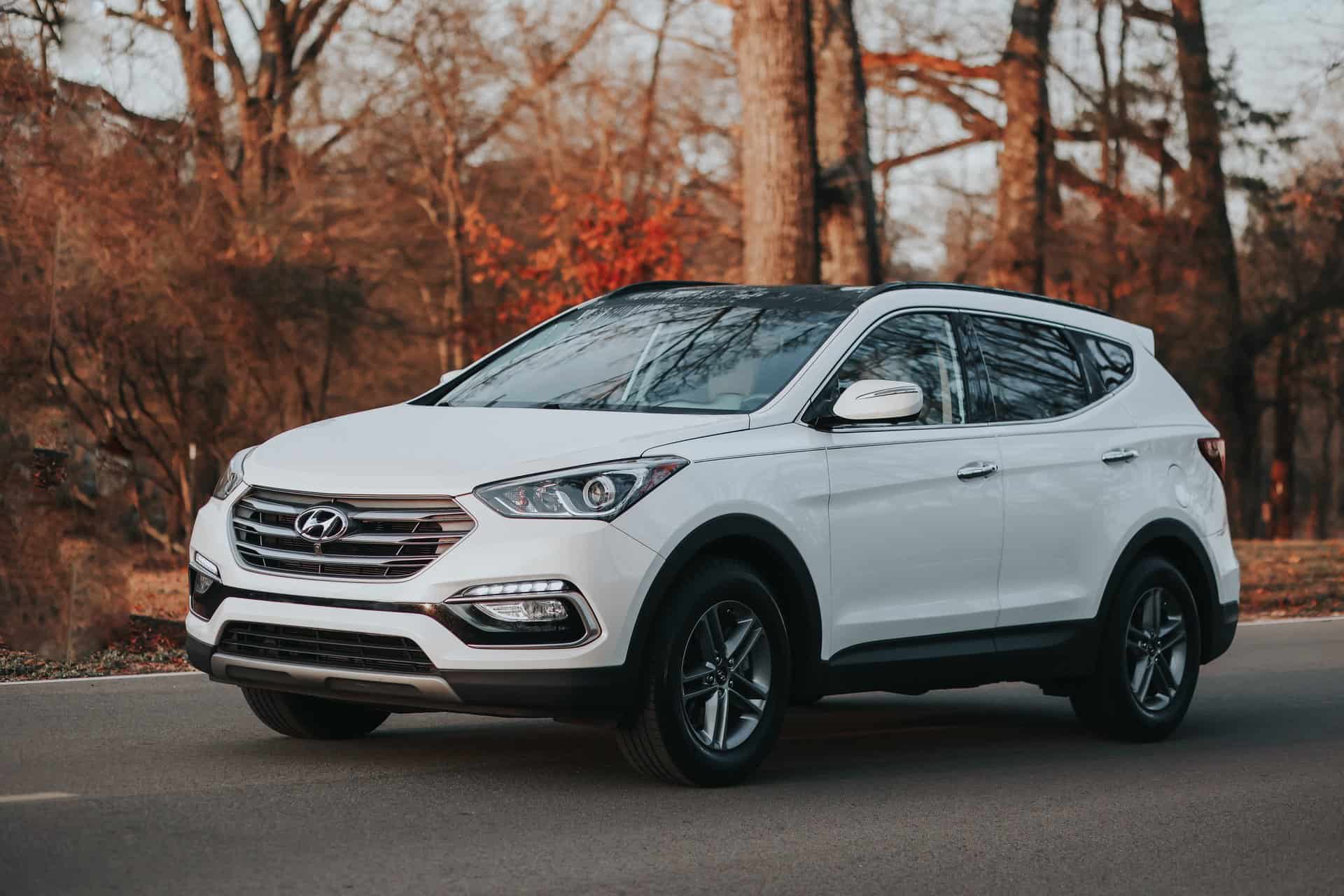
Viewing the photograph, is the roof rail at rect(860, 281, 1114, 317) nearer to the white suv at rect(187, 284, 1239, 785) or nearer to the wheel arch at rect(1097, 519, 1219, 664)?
the white suv at rect(187, 284, 1239, 785)

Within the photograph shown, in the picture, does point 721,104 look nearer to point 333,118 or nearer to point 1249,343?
→ point 333,118

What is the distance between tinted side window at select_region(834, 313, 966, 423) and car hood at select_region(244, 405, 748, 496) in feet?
2.86

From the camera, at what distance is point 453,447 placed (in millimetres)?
6680

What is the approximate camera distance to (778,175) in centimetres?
1691

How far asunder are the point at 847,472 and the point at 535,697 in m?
1.64

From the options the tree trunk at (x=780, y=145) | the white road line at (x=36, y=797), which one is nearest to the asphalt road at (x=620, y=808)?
the white road line at (x=36, y=797)

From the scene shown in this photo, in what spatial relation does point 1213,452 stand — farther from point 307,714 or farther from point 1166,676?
point 307,714

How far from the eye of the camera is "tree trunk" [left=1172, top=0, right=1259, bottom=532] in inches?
1149

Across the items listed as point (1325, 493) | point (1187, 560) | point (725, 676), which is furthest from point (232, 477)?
point (1325, 493)

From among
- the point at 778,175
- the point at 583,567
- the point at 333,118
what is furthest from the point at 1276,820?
the point at 333,118

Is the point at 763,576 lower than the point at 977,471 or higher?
lower

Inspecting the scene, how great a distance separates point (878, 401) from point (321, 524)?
84.6 inches

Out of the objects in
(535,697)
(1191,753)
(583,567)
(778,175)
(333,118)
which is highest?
(333,118)

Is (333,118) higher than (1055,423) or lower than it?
higher
